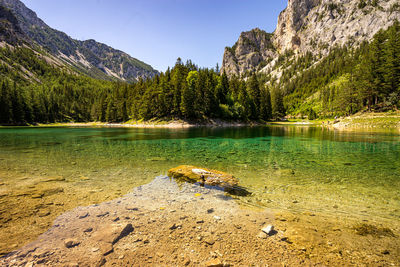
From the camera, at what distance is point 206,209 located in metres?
6.62

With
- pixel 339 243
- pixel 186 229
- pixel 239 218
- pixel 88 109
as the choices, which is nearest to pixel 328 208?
pixel 339 243

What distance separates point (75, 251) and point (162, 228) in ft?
6.93

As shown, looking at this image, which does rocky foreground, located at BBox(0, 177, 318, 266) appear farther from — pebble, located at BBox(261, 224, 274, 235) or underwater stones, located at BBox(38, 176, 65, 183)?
underwater stones, located at BBox(38, 176, 65, 183)

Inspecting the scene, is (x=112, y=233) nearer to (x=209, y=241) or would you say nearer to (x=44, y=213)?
(x=209, y=241)

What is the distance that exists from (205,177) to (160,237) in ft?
16.9

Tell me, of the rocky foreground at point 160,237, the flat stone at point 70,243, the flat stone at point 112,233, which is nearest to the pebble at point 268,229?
the rocky foreground at point 160,237

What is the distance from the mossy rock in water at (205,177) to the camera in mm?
9296

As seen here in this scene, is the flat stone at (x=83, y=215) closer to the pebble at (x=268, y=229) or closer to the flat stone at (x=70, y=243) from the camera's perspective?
the flat stone at (x=70, y=243)

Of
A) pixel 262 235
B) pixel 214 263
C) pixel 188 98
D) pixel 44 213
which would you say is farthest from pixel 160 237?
pixel 188 98

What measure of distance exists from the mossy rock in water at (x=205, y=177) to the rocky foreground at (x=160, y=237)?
201cm

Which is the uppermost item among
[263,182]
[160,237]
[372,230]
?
[160,237]

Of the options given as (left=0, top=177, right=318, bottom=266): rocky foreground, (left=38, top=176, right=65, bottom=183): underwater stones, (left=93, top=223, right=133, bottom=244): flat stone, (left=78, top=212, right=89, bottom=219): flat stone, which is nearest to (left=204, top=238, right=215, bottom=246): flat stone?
(left=0, top=177, right=318, bottom=266): rocky foreground

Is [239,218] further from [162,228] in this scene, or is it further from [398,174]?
[398,174]

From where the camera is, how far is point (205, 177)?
9.86 m
